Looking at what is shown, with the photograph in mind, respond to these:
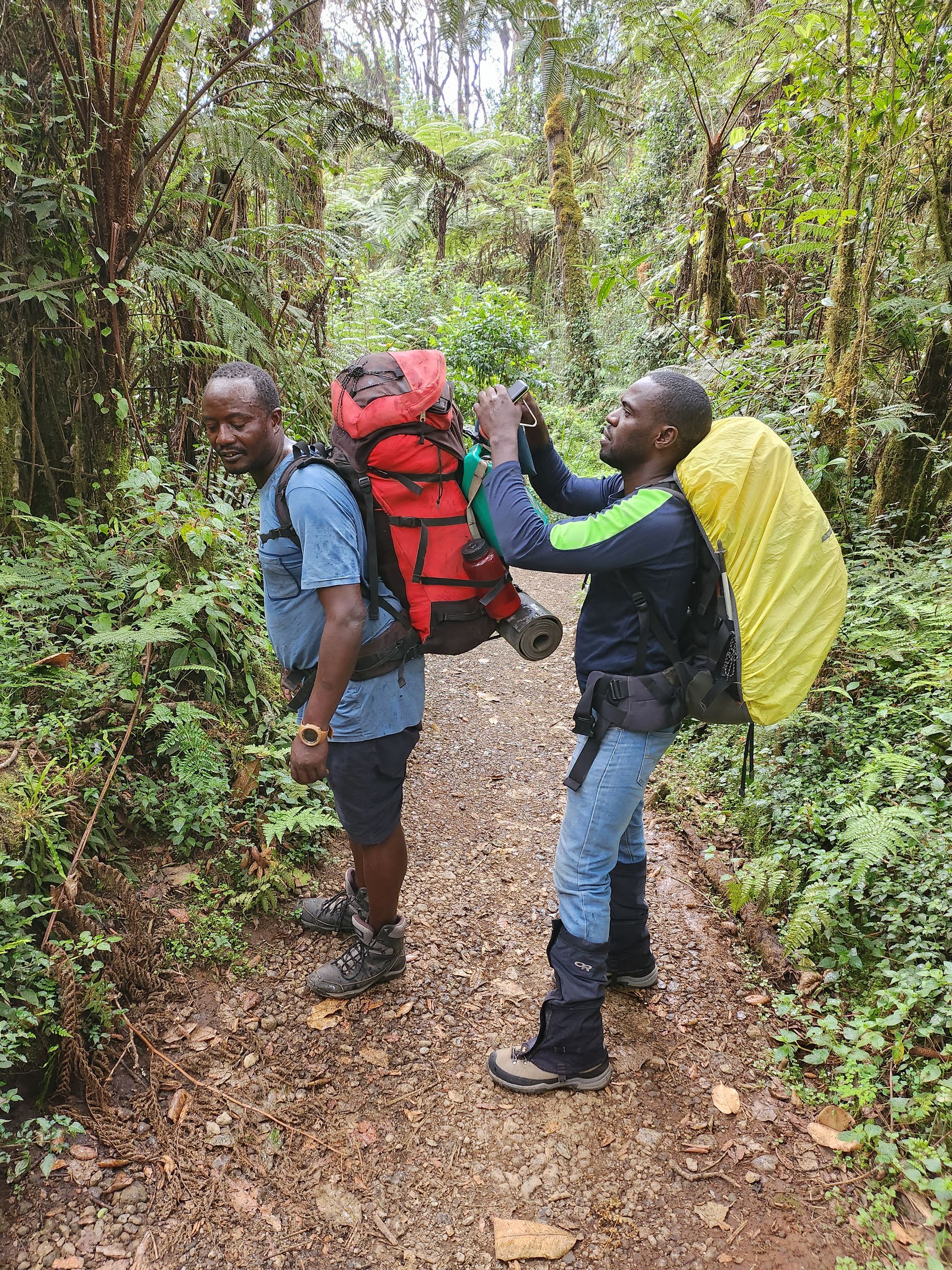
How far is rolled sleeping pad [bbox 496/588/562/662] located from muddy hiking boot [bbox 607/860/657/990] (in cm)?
98

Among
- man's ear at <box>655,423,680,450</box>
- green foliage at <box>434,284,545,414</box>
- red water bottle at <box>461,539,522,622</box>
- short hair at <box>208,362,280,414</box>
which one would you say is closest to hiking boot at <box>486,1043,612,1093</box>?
red water bottle at <box>461,539,522,622</box>

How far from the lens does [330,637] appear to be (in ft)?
7.53

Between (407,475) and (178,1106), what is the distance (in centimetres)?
229

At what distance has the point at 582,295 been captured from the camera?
15.2 metres

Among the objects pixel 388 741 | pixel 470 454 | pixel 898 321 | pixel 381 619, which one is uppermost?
pixel 898 321

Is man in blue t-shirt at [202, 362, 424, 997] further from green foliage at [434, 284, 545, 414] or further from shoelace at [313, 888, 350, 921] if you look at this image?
green foliage at [434, 284, 545, 414]

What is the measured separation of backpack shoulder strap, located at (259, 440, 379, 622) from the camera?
235 cm

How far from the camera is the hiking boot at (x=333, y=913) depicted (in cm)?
328

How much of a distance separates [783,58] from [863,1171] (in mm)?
7717

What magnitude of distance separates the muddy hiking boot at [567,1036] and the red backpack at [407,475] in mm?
1265

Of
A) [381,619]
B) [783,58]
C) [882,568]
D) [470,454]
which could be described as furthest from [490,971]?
[783,58]

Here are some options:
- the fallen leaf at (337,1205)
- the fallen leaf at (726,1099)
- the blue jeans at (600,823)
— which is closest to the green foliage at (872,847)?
the fallen leaf at (726,1099)

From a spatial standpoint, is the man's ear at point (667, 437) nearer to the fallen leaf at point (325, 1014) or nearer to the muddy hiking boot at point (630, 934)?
the muddy hiking boot at point (630, 934)

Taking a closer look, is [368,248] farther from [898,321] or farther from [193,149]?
[898,321]
